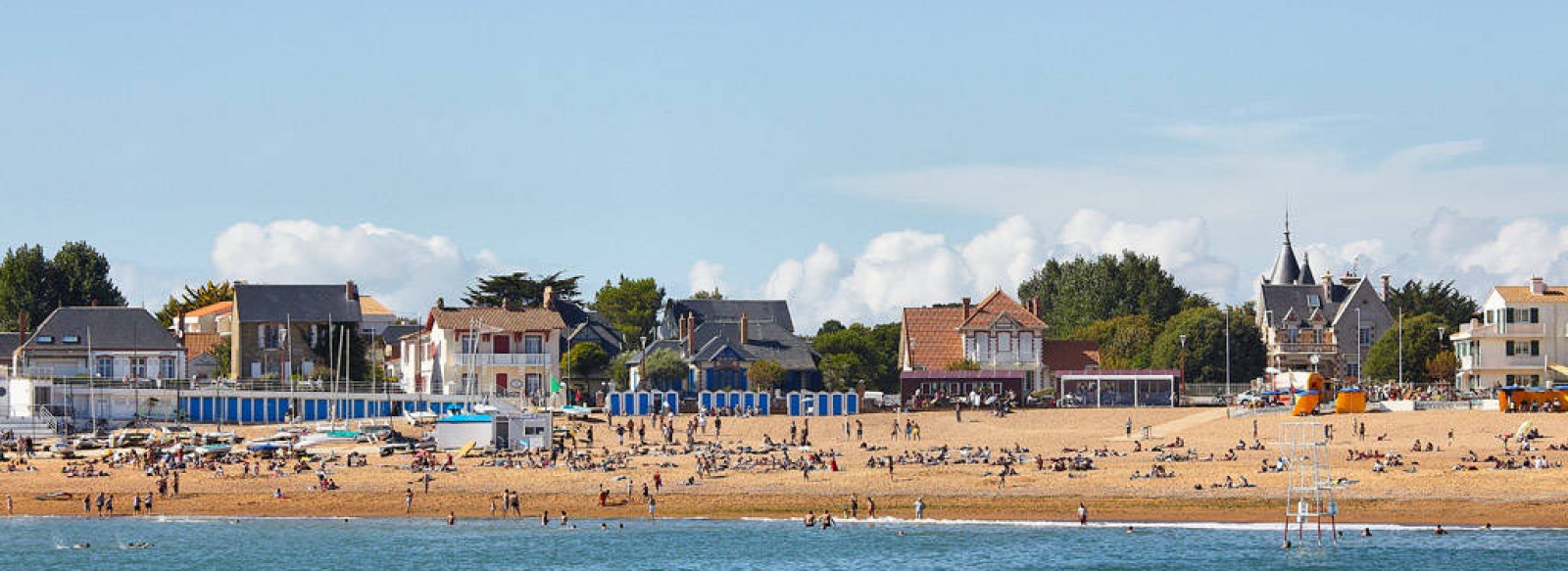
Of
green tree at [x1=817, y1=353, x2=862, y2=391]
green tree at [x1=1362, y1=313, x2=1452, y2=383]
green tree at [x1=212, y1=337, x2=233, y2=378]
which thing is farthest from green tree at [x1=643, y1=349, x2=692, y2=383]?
green tree at [x1=1362, y1=313, x2=1452, y2=383]

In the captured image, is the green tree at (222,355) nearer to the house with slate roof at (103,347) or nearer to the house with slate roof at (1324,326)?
the house with slate roof at (103,347)

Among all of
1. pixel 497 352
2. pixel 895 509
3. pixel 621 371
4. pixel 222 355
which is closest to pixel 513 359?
pixel 497 352

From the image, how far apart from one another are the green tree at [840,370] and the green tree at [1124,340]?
642 inches

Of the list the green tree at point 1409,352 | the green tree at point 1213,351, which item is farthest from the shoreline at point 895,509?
the green tree at point 1213,351

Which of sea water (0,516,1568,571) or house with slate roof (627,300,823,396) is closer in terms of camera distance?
sea water (0,516,1568,571)

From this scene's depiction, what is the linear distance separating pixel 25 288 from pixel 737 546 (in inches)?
3251

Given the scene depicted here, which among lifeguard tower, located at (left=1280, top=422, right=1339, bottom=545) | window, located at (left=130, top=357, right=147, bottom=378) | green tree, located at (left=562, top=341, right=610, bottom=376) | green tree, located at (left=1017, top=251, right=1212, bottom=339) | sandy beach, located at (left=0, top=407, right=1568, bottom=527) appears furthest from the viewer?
green tree, located at (left=1017, top=251, right=1212, bottom=339)

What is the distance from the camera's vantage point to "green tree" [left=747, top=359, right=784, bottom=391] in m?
102

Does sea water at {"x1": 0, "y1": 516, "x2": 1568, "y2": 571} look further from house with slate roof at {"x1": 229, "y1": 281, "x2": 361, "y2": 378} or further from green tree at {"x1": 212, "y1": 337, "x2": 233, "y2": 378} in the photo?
green tree at {"x1": 212, "y1": 337, "x2": 233, "y2": 378}

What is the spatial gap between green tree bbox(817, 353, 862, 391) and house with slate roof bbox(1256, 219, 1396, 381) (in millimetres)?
23713

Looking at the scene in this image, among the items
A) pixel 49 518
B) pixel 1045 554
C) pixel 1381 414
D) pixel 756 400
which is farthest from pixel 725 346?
pixel 1045 554

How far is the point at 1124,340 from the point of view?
12938 centimetres

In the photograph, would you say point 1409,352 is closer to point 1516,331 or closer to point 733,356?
point 1516,331

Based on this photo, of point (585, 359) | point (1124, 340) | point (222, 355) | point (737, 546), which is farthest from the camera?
point (1124, 340)
